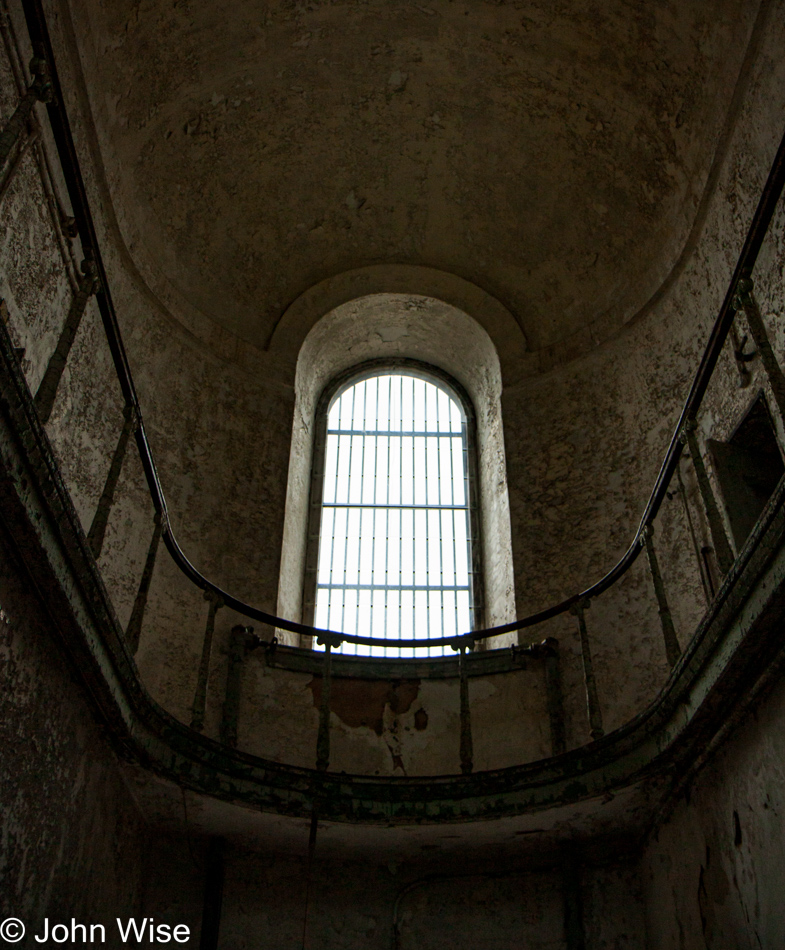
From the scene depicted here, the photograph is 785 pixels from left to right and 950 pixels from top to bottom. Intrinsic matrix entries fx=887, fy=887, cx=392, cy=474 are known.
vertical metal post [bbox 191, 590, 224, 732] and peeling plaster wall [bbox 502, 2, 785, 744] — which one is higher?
peeling plaster wall [bbox 502, 2, 785, 744]

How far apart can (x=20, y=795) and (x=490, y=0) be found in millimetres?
7878

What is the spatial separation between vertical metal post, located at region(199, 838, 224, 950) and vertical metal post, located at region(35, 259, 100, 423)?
10.1 feet

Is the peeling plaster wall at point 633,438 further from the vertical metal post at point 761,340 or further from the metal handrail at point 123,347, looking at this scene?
the vertical metal post at point 761,340

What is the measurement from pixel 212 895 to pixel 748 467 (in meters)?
4.65

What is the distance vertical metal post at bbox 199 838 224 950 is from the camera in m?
5.18

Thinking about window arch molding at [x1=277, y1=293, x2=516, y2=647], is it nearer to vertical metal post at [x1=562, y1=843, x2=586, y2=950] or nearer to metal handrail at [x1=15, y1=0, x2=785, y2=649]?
metal handrail at [x1=15, y1=0, x2=785, y2=649]

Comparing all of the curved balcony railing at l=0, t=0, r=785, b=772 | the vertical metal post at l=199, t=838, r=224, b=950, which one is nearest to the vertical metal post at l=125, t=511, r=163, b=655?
the curved balcony railing at l=0, t=0, r=785, b=772

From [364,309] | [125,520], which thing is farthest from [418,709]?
[364,309]

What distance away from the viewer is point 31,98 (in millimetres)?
3439

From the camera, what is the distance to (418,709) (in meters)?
6.34

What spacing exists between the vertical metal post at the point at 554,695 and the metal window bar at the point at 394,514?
1.27 m

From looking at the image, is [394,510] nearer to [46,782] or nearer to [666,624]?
[666,624]

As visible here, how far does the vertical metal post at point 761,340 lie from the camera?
11.7 feet

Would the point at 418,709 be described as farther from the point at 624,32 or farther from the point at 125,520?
the point at 624,32
